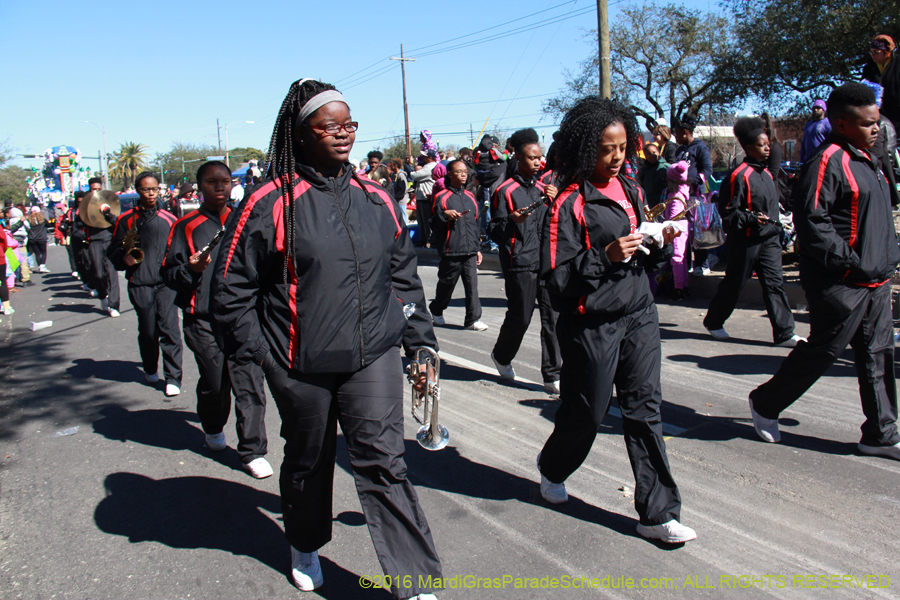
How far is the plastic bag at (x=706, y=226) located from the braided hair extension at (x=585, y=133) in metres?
6.15

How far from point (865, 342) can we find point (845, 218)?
74 centimetres

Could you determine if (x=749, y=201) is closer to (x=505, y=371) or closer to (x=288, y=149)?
(x=505, y=371)

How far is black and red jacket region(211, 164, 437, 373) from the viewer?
2682mm

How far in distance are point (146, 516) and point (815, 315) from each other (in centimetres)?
406

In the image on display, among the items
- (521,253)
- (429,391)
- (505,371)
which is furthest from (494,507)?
(521,253)

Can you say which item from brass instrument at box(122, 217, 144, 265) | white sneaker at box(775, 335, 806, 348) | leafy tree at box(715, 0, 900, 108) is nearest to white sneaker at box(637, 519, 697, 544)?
white sneaker at box(775, 335, 806, 348)

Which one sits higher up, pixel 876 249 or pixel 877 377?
pixel 876 249

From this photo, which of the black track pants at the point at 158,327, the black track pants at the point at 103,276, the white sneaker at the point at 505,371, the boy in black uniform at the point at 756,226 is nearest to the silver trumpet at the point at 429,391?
the white sneaker at the point at 505,371

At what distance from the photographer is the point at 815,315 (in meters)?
4.13

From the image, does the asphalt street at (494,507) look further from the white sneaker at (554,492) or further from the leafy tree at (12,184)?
the leafy tree at (12,184)

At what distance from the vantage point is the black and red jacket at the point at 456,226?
7969 mm

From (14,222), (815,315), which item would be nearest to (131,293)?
(815,315)

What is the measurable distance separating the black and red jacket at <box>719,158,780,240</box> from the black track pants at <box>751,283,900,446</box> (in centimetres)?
254

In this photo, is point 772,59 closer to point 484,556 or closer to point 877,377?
point 877,377
